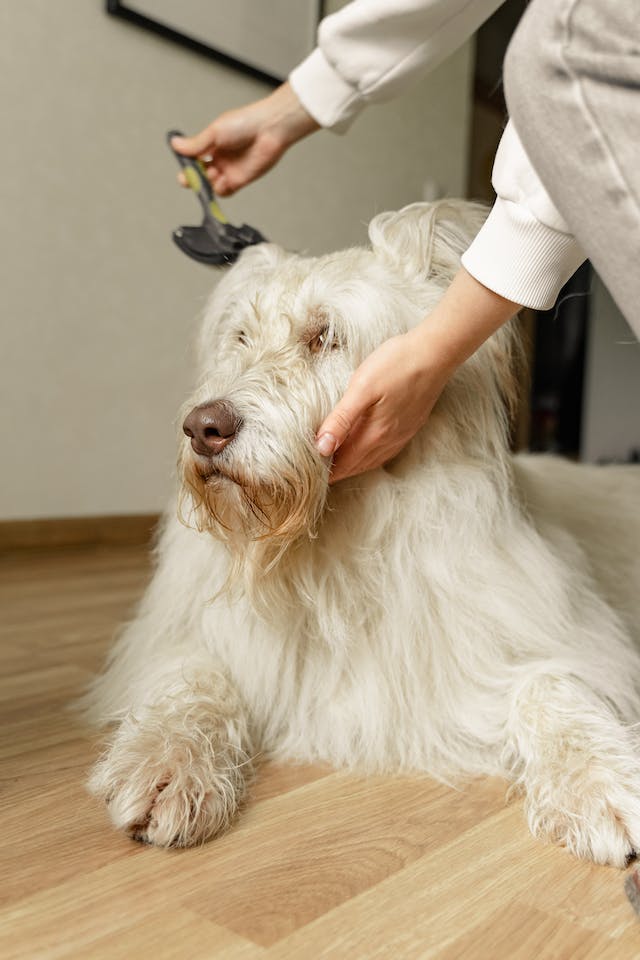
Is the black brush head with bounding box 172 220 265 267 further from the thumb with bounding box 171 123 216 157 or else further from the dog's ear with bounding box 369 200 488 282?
the dog's ear with bounding box 369 200 488 282

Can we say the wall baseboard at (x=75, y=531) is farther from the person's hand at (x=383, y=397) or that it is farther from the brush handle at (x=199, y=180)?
the person's hand at (x=383, y=397)

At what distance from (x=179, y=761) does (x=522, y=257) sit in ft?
2.36

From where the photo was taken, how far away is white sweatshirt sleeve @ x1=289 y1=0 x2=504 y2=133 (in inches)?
56.5

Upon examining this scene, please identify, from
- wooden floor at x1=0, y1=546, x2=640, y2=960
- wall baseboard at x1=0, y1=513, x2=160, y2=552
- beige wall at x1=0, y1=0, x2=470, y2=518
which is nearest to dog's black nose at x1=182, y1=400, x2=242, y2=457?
wooden floor at x1=0, y1=546, x2=640, y2=960

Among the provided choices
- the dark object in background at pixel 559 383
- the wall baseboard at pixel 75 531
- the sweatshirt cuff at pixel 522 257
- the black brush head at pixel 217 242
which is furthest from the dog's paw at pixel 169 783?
the dark object in background at pixel 559 383

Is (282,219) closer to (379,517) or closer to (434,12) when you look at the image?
(434,12)

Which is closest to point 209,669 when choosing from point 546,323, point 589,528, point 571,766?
point 571,766

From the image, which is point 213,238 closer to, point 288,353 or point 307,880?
point 288,353

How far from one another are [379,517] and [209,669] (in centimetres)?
35

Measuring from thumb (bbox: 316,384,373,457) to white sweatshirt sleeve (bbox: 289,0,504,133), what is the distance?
70 cm

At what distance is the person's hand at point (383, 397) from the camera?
1125 millimetres

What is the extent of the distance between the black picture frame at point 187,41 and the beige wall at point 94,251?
34mm

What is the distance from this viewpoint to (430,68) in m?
1.57

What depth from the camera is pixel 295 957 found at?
2.51 ft
